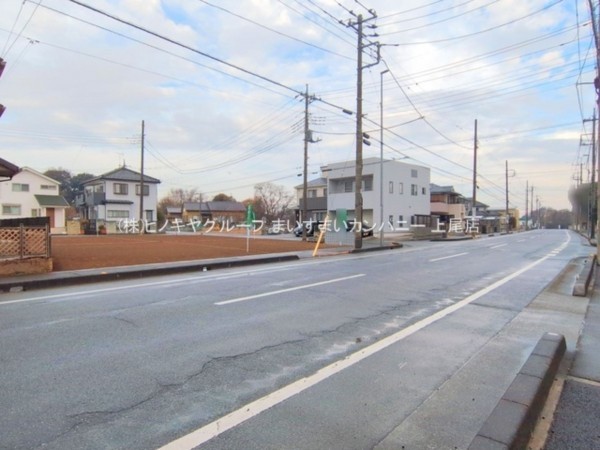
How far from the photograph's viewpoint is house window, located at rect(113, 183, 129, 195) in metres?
52.7

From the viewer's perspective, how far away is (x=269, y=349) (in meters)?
5.10

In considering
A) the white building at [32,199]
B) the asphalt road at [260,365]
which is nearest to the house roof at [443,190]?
the white building at [32,199]

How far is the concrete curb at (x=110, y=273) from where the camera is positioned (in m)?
9.95

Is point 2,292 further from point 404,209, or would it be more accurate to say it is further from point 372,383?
point 404,209

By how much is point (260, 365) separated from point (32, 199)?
51.4 m

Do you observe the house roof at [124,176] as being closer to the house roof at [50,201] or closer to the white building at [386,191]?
the house roof at [50,201]

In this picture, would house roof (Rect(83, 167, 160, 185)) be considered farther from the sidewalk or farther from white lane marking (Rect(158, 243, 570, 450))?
the sidewalk

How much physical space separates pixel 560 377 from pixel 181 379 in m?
3.92

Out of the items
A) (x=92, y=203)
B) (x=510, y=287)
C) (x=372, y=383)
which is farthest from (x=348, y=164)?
(x=372, y=383)

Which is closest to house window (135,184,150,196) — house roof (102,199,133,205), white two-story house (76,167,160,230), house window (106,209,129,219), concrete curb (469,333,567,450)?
white two-story house (76,167,160,230)

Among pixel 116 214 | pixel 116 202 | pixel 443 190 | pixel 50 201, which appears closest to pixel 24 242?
pixel 50 201

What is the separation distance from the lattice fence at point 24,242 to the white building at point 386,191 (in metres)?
33.7

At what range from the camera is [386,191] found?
A: 4559cm

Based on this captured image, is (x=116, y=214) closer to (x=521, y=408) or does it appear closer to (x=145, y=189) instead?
(x=145, y=189)
